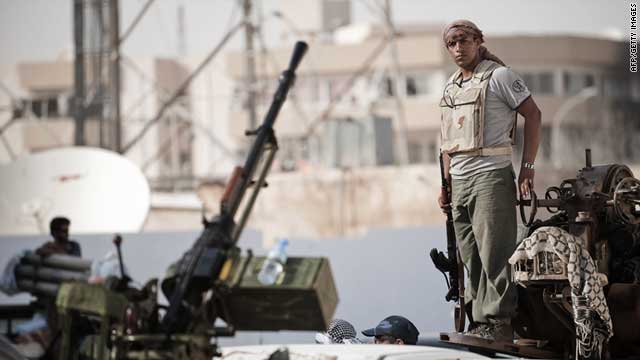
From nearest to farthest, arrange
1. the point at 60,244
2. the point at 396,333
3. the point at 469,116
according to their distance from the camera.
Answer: the point at 469,116, the point at 396,333, the point at 60,244

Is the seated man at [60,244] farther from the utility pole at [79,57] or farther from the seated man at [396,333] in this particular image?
the utility pole at [79,57]

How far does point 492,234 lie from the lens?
21.1 ft

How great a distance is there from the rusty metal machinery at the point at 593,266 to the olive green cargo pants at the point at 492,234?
84 mm

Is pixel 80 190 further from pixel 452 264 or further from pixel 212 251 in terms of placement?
pixel 212 251

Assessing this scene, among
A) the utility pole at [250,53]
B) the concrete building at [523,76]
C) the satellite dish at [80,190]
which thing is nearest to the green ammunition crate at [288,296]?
the satellite dish at [80,190]

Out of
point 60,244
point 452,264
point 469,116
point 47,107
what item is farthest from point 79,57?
point 47,107

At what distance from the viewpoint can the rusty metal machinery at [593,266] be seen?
6008mm

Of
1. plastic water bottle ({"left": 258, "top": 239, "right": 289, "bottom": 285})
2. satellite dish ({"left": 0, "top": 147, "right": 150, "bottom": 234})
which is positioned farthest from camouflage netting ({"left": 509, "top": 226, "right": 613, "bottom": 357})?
satellite dish ({"left": 0, "top": 147, "right": 150, "bottom": 234})

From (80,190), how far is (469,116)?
1716 centimetres

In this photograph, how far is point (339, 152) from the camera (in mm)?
36750

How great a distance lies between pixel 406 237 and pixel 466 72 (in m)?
10.4

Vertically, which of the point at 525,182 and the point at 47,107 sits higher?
the point at 47,107

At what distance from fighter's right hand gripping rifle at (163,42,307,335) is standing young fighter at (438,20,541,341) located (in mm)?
1706

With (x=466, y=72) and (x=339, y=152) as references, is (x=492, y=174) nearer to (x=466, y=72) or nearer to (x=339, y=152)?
(x=466, y=72)
